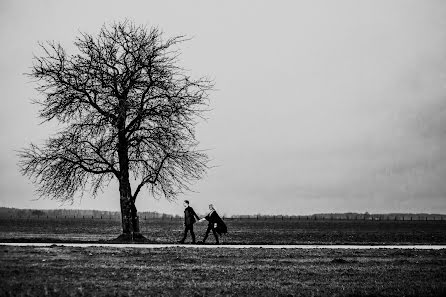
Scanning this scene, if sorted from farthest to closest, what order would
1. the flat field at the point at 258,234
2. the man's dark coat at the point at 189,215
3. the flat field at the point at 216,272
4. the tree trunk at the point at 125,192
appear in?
the flat field at the point at 258,234
the tree trunk at the point at 125,192
the man's dark coat at the point at 189,215
the flat field at the point at 216,272

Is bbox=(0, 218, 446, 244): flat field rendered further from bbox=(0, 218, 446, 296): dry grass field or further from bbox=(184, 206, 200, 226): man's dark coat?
bbox=(0, 218, 446, 296): dry grass field

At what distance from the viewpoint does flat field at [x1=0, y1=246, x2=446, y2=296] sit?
1207cm

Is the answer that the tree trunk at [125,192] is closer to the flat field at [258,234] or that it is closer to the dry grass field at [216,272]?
the flat field at [258,234]

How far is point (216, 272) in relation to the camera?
48.5ft

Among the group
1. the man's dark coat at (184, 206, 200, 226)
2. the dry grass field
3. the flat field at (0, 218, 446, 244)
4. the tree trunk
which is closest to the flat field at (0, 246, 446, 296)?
the dry grass field

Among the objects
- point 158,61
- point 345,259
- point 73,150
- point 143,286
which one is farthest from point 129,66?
point 143,286

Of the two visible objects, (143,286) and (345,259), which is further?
(345,259)

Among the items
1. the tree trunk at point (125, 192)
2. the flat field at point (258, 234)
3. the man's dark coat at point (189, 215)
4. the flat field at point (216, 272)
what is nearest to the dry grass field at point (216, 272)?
the flat field at point (216, 272)

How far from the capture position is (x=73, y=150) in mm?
28609

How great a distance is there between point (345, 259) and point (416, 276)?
3969 millimetres

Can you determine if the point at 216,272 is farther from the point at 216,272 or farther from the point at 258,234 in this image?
the point at 258,234

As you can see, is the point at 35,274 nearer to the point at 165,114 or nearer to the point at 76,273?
the point at 76,273

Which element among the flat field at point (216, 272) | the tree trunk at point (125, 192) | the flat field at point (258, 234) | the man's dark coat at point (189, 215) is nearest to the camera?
the flat field at point (216, 272)

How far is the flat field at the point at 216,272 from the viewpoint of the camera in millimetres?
12070
